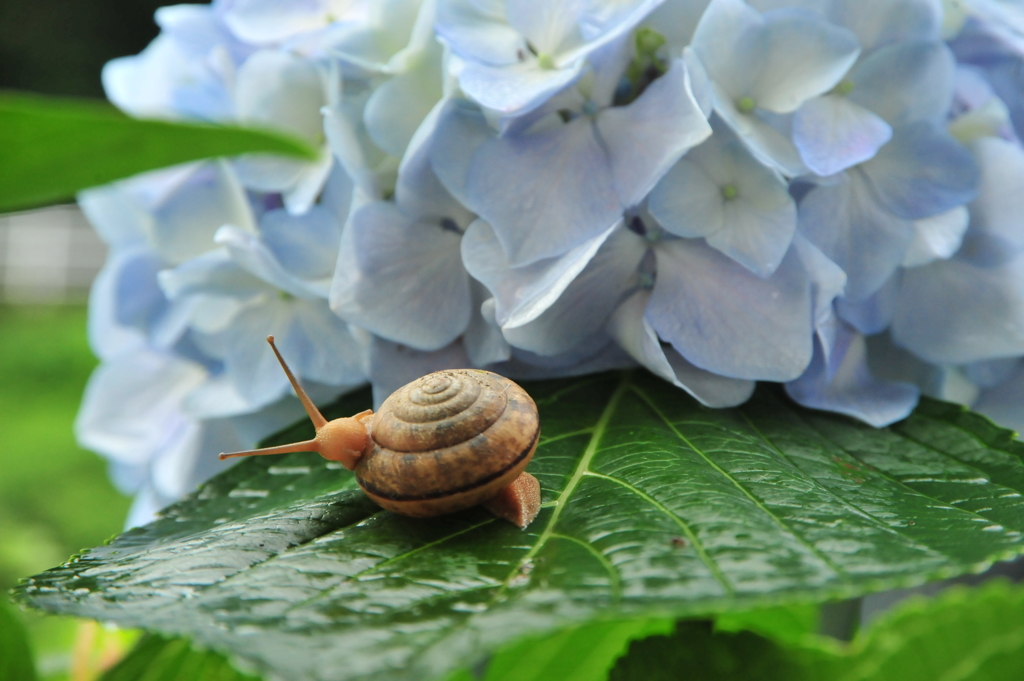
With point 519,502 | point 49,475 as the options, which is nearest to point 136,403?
point 519,502

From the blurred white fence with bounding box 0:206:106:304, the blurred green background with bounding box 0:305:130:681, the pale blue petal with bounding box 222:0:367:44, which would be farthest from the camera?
the blurred white fence with bounding box 0:206:106:304

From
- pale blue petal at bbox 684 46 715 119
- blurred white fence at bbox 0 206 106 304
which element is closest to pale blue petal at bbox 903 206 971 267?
pale blue petal at bbox 684 46 715 119

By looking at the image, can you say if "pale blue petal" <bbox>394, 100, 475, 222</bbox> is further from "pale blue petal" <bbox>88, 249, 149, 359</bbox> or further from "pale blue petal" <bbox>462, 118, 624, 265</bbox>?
"pale blue petal" <bbox>88, 249, 149, 359</bbox>

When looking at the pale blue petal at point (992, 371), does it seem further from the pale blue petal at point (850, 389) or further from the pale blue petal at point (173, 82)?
the pale blue petal at point (173, 82)

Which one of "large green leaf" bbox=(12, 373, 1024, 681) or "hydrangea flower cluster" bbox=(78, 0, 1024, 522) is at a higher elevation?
"hydrangea flower cluster" bbox=(78, 0, 1024, 522)

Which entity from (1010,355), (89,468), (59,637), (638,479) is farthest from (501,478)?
(89,468)
